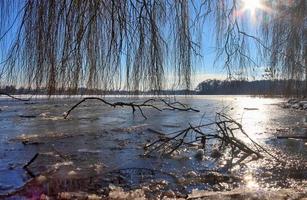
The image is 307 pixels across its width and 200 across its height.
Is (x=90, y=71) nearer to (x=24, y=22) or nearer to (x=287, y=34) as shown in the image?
(x=24, y=22)

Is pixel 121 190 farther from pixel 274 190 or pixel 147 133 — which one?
pixel 147 133

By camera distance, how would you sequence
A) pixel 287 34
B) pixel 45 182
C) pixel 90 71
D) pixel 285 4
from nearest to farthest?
1. pixel 90 71
2. pixel 45 182
3. pixel 285 4
4. pixel 287 34

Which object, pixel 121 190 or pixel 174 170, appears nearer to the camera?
pixel 121 190

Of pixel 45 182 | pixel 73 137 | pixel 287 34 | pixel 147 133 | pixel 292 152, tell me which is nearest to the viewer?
pixel 45 182

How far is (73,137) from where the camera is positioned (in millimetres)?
11203

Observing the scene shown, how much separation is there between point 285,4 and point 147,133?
21.1 ft

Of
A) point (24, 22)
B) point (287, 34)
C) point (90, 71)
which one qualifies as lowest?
point (90, 71)

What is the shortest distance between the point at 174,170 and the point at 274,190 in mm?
1689

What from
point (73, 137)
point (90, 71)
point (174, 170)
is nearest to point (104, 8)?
point (90, 71)

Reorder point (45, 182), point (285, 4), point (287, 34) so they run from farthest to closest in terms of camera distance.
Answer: point (287, 34), point (285, 4), point (45, 182)

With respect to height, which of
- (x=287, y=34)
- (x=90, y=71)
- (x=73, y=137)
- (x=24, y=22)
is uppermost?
(x=287, y=34)

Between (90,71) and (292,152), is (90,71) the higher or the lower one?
the higher one

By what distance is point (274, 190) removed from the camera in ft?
17.5

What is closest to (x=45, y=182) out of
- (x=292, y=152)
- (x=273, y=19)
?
(x=273, y=19)
